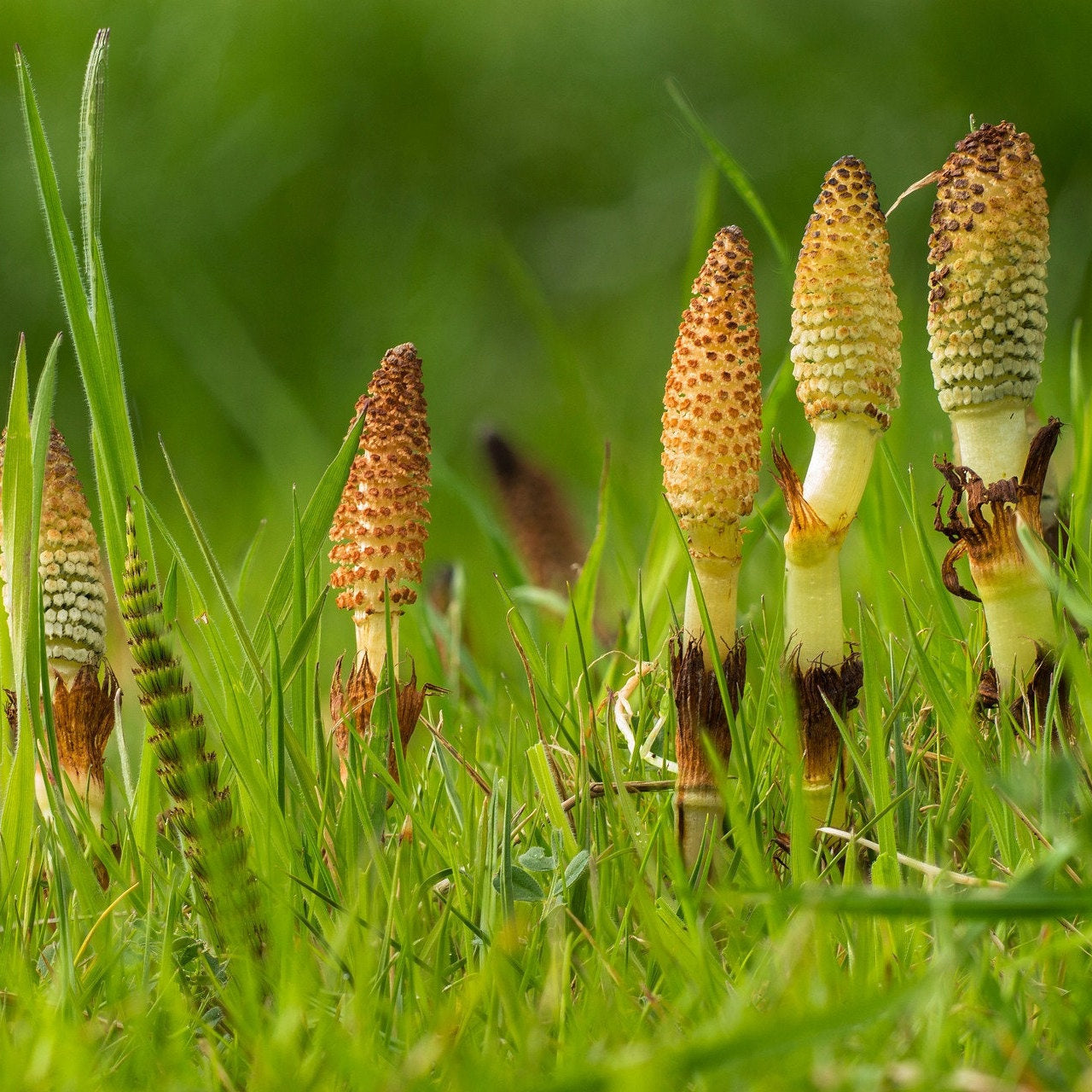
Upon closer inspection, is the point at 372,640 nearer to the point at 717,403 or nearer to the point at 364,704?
the point at 364,704

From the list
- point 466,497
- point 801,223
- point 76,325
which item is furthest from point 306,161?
point 76,325

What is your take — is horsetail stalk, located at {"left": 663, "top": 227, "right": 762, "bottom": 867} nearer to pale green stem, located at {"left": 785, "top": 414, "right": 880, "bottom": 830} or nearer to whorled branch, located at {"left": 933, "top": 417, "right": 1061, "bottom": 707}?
pale green stem, located at {"left": 785, "top": 414, "right": 880, "bottom": 830}

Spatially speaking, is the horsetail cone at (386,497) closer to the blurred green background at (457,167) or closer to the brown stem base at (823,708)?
the brown stem base at (823,708)

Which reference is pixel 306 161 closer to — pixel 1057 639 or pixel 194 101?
pixel 194 101

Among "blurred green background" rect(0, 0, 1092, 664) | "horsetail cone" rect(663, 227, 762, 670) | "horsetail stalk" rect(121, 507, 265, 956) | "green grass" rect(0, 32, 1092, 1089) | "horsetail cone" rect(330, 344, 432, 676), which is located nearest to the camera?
"green grass" rect(0, 32, 1092, 1089)

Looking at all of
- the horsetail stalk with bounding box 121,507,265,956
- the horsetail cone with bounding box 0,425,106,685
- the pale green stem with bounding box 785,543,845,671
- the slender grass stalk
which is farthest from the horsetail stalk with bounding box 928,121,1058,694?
the slender grass stalk
